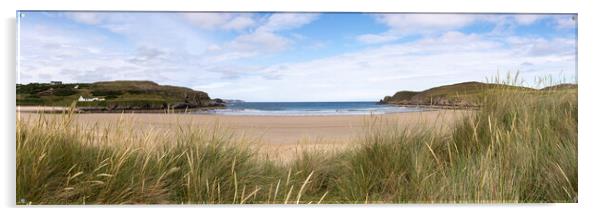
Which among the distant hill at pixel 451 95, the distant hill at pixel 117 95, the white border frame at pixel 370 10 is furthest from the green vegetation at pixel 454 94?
the distant hill at pixel 117 95

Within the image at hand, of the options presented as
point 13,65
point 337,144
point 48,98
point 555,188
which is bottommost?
point 555,188

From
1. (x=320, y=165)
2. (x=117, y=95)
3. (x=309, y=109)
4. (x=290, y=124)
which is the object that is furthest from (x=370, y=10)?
(x=117, y=95)

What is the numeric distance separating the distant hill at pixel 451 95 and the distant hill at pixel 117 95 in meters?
1.18

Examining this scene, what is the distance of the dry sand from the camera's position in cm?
330

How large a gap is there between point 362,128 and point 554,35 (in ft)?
4.55

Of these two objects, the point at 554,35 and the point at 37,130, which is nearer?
the point at 37,130

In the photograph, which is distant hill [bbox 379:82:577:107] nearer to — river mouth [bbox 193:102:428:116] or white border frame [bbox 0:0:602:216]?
river mouth [bbox 193:102:428:116]

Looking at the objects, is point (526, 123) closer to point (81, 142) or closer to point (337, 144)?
point (337, 144)

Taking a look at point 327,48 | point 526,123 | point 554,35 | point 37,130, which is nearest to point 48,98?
point 37,130

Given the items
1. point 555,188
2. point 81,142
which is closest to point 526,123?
point 555,188

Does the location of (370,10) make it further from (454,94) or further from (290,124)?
(290,124)

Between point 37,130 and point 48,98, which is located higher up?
point 48,98

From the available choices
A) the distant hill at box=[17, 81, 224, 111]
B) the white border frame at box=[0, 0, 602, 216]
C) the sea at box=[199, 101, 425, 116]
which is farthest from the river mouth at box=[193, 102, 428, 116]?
the white border frame at box=[0, 0, 602, 216]

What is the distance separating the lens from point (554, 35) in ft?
11.1
